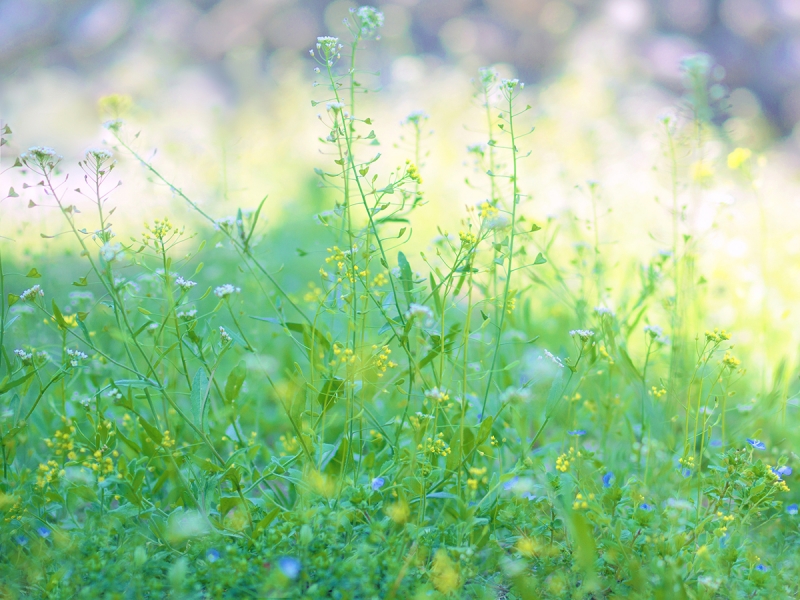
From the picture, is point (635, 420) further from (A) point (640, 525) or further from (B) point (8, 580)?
(B) point (8, 580)

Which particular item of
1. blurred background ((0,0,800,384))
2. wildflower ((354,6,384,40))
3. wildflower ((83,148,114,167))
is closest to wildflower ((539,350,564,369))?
wildflower ((354,6,384,40))

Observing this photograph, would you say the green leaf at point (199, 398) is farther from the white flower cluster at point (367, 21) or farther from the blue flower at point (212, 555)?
the white flower cluster at point (367, 21)

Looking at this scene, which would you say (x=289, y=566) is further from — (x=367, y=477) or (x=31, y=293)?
(x=31, y=293)

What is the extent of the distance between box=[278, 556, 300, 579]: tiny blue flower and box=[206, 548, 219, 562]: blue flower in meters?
0.14

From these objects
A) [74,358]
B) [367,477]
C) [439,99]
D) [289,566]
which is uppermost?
[439,99]

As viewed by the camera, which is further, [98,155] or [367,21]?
[367,21]

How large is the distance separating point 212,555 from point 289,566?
24 cm

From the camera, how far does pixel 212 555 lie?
1.38 meters

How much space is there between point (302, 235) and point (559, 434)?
2.38 meters

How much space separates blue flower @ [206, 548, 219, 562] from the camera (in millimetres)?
1325

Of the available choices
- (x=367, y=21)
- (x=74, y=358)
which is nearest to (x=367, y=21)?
(x=367, y=21)

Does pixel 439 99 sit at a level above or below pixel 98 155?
above

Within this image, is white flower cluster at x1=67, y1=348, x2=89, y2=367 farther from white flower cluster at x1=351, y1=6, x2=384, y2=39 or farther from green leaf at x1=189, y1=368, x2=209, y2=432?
white flower cluster at x1=351, y1=6, x2=384, y2=39

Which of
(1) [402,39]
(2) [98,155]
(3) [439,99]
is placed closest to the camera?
(2) [98,155]
